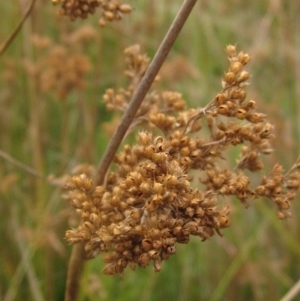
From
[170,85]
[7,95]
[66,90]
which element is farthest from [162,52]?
[170,85]

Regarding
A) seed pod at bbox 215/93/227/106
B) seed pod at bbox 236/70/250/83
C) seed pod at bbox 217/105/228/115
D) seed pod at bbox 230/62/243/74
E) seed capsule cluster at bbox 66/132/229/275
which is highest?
seed pod at bbox 230/62/243/74

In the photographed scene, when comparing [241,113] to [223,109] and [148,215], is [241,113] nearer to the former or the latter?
[223,109]

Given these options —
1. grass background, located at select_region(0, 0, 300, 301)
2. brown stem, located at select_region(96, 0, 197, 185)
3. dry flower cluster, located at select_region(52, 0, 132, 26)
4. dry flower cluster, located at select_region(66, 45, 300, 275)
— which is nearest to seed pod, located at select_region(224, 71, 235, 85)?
dry flower cluster, located at select_region(66, 45, 300, 275)

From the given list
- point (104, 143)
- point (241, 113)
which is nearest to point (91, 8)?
point (241, 113)

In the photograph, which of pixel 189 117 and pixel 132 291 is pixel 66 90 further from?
pixel 189 117

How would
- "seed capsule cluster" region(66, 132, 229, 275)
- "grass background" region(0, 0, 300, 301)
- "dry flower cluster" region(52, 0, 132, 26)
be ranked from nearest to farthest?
"seed capsule cluster" region(66, 132, 229, 275) → "dry flower cluster" region(52, 0, 132, 26) → "grass background" region(0, 0, 300, 301)

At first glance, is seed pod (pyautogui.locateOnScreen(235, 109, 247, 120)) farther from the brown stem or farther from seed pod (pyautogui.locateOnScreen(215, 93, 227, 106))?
the brown stem
